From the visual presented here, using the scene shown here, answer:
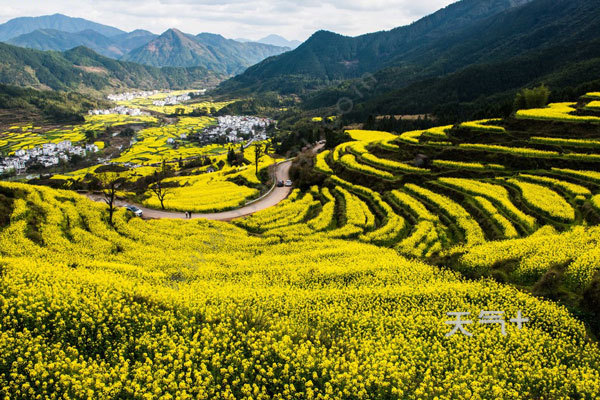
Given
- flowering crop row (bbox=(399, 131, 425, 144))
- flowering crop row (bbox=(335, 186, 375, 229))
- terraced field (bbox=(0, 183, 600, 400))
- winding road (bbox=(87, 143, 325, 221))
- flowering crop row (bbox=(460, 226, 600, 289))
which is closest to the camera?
terraced field (bbox=(0, 183, 600, 400))

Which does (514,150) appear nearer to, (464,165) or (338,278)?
(464,165)

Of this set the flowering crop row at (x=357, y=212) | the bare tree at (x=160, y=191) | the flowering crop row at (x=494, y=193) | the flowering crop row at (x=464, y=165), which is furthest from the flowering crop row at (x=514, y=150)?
the bare tree at (x=160, y=191)

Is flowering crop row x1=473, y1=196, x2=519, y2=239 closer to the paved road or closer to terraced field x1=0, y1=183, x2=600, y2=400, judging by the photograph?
terraced field x1=0, y1=183, x2=600, y2=400

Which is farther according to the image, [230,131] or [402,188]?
[230,131]

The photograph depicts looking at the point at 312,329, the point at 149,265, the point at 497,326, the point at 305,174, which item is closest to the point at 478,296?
the point at 497,326

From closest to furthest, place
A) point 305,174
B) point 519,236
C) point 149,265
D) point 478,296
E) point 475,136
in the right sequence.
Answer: point 478,296, point 149,265, point 519,236, point 475,136, point 305,174

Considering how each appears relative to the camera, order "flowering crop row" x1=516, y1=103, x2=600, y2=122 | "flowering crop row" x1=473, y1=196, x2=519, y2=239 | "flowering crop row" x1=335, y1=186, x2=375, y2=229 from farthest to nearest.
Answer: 1. "flowering crop row" x1=516, y1=103, x2=600, y2=122
2. "flowering crop row" x1=335, y1=186, x2=375, y2=229
3. "flowering crop row" x1=473, y1=196, x2=519, y2=239

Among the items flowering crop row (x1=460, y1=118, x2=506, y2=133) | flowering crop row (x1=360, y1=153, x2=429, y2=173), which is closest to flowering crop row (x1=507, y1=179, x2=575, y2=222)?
flowering crop row (x1=360, y1=153, x2=429, y2=173)

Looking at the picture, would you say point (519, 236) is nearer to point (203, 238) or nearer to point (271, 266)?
point (271, 266)
